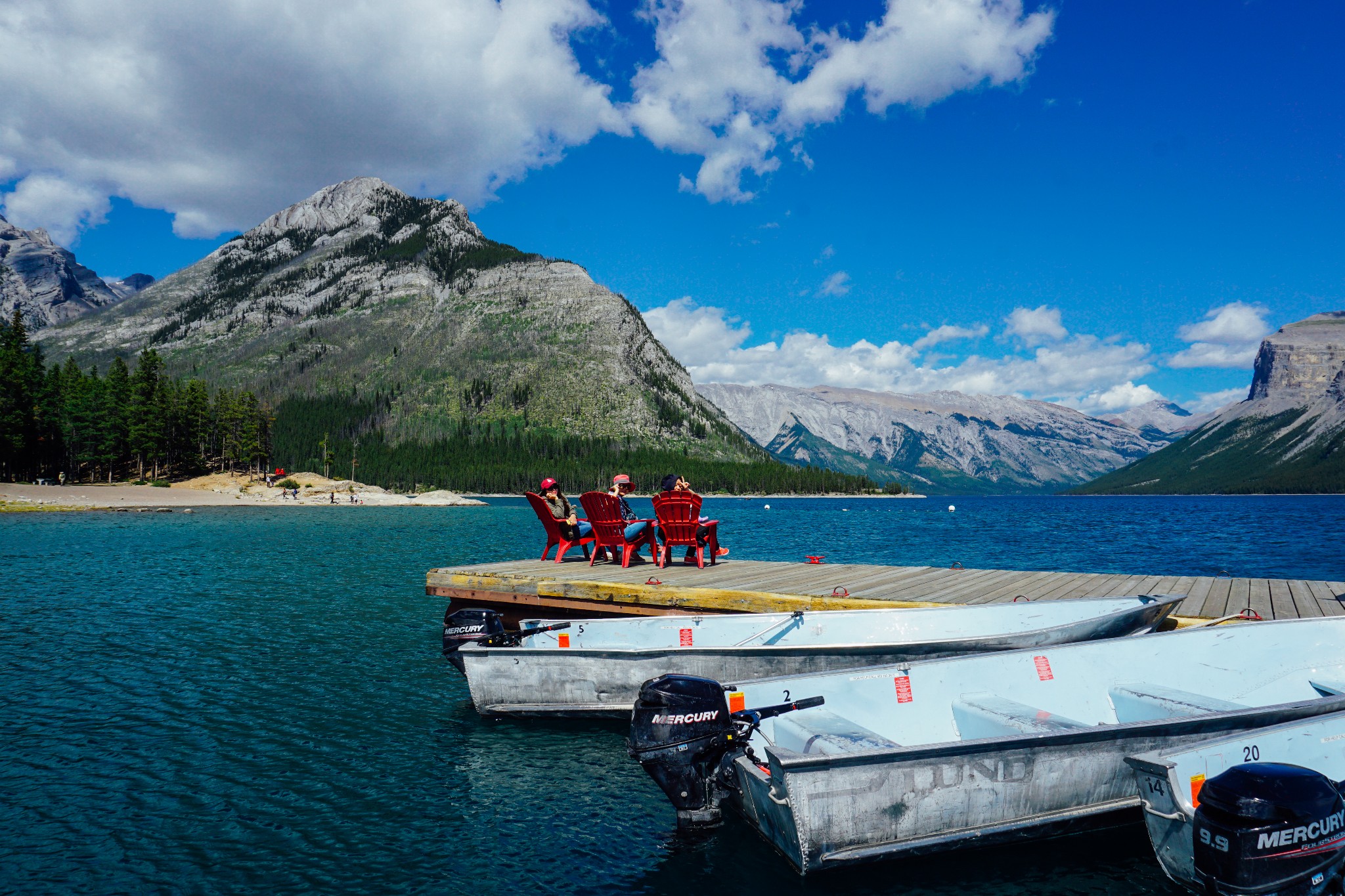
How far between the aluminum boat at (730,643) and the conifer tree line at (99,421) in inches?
4172

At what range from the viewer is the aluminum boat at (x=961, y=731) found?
6539mm

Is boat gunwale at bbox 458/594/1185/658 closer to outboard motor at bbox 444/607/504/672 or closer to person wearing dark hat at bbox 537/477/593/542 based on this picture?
outboard motor at bbox 444/607/504/672

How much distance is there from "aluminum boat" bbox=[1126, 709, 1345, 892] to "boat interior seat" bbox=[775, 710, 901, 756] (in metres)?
2.18

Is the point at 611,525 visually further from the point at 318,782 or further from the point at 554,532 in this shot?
the point at 318,782

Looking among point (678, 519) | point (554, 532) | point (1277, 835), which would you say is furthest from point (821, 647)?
point (554, 532)

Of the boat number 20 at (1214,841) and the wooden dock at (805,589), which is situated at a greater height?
the wooden dock at (805,589)

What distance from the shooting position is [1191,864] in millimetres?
6121

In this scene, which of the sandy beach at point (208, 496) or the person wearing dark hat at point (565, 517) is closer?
the person wearing dark hat at point (565, 517)

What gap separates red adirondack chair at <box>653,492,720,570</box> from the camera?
16359 mm

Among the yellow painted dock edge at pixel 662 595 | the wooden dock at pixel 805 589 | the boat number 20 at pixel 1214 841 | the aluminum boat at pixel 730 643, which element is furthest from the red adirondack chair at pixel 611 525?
the boat number 20 at pixel 1214 841

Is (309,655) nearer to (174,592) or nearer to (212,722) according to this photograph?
(212,722)

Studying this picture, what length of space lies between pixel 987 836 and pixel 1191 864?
163 cm

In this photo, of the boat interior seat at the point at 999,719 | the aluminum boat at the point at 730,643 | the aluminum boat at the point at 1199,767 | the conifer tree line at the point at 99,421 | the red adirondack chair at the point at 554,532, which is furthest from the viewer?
the conifer tree line at the point at 99,421

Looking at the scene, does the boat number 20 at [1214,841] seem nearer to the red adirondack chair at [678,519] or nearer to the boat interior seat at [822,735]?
the boat interior seat at [822,735]
